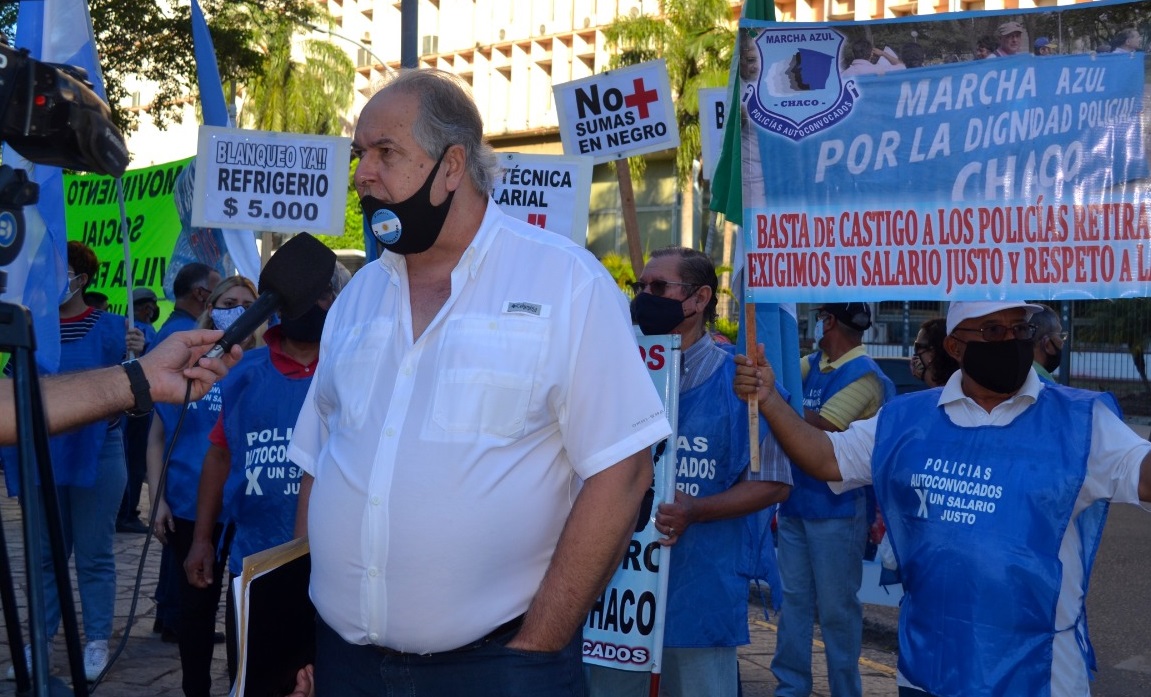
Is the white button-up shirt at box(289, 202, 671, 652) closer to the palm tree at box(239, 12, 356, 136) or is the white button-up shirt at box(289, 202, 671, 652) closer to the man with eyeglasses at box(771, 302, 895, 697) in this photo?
the man with eyeglasses at box(771, 302, 895, 697)

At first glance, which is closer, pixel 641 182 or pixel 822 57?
pixel 822 57

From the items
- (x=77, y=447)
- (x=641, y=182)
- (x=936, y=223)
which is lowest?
(x=77, y=447)

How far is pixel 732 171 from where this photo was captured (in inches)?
190

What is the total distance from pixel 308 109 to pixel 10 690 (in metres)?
43.9

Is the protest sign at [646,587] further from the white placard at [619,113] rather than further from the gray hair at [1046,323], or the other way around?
the white placard at [619,113]

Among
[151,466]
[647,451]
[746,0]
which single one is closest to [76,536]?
[151,466]

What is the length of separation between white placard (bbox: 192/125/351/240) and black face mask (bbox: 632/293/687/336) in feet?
14.2

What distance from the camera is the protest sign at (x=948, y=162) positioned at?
14.0 feet

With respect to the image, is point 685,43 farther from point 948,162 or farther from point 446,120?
point 446,120

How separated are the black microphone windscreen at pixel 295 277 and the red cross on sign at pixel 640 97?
5.38 m

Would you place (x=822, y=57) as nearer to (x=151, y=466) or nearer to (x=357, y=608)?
(x=357, y=608)

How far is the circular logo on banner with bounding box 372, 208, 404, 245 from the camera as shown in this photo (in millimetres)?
2943

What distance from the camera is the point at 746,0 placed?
516 cm

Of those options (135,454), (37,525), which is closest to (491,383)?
(37,525)
